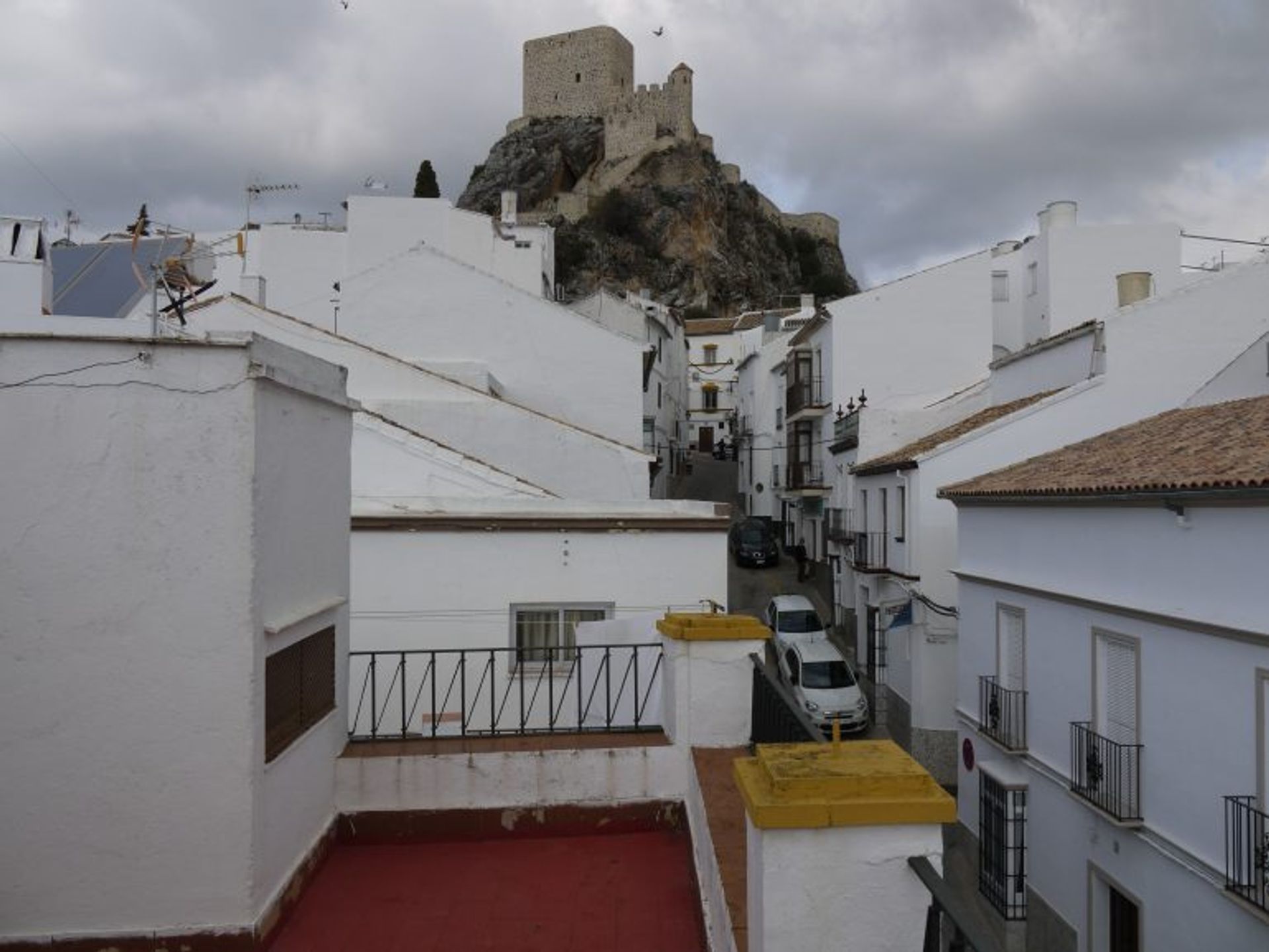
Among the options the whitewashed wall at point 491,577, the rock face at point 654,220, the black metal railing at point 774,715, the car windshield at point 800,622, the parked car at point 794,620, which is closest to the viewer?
the black metal railing at point 774,715

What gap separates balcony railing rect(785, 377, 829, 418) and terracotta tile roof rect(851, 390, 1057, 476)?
6659 mm

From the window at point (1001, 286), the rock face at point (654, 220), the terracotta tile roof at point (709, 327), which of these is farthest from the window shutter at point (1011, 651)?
the rock face at point (654, 220)

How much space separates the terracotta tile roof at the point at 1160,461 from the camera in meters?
8.82

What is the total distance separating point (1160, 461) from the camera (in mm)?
10430

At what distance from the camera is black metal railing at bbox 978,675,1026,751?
495 inches

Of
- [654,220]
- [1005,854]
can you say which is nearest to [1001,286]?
[1005,854]

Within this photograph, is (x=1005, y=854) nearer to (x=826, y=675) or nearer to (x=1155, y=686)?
(x=1155, y=686)

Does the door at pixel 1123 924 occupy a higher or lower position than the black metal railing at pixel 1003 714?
lower

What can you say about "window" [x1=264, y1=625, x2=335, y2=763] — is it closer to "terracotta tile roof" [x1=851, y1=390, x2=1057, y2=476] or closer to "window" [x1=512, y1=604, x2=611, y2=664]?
"window" [x1=512, y1=604, x2=611, y2=664]

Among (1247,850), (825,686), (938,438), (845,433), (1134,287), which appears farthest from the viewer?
(845,433)

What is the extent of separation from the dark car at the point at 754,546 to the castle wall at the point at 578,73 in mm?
56790

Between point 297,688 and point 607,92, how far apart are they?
83080mm

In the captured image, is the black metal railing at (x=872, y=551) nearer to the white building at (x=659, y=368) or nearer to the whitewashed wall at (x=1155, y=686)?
the whitewashed wall at (x=1155, y=686)

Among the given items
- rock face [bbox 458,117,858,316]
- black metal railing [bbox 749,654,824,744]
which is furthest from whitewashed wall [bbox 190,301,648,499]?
rock face [bbox 458,117,858,316]
